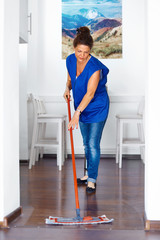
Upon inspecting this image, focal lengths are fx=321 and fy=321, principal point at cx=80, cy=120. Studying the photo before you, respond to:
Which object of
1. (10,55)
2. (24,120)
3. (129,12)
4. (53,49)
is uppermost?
(129,12)

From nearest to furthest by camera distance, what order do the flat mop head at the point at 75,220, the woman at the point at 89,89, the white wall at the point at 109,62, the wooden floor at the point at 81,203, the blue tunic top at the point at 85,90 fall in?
the wooden floor at the point at 81,203
the flat mop head at the point at 75,220
the woman at the point at 89,89
the blue tunic top at the point at 85,90
the white wall at the point at 109,62

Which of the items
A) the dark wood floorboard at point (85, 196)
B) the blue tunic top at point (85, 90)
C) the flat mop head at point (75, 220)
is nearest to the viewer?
the flat mop head at point (75, 220)

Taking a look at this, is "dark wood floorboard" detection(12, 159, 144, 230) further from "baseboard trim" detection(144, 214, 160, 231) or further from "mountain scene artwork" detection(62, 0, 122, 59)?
"mountain scene artwork" detection(62, 0, 122, 59)

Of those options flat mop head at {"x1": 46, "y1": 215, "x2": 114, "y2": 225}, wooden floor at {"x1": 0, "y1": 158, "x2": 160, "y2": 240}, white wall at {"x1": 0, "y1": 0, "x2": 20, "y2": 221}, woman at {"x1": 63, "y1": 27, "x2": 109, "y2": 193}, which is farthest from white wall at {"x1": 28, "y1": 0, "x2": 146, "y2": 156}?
flat mop head at {"x1": 46, "y1": 215, "x2": 114, "y2": 225}

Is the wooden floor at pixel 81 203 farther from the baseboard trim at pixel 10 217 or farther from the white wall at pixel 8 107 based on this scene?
the white wall at pixel 8 107

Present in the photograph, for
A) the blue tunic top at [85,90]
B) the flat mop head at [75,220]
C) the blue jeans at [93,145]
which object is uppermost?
the blue tunic top at [85,90]

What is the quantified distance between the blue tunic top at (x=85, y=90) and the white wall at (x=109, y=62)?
181 centimetres

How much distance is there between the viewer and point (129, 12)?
4379 millimetres

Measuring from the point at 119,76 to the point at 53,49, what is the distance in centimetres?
98

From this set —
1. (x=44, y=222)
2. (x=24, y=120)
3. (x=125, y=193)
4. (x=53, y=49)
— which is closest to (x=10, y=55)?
(x=44, y=222)

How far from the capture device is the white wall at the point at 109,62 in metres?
4.36

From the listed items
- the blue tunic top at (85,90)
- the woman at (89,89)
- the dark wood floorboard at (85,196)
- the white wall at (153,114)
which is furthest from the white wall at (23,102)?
the white wall at (153,114)

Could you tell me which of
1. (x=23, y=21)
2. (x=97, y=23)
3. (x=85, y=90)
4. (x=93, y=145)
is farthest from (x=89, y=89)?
(x=97, y=23)

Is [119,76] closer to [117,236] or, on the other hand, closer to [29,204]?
[29,204]
